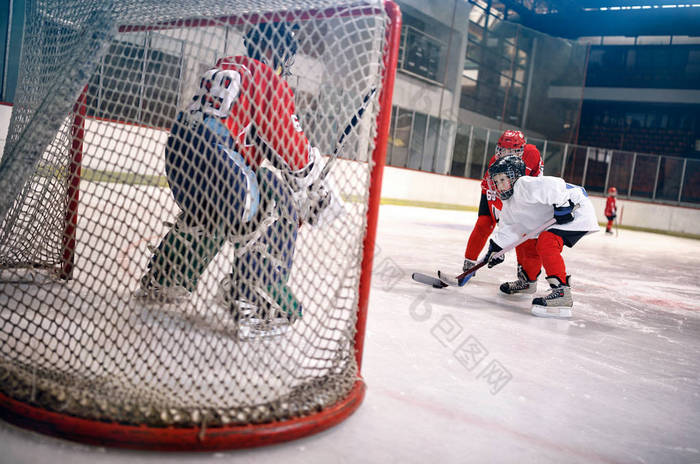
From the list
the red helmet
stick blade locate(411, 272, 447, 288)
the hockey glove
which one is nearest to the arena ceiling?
the red helmet

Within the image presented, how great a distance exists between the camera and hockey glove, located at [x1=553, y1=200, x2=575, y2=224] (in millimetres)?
2283

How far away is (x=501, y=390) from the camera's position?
1438 millimetres

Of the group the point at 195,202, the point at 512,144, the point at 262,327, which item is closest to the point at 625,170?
the point at 512,144

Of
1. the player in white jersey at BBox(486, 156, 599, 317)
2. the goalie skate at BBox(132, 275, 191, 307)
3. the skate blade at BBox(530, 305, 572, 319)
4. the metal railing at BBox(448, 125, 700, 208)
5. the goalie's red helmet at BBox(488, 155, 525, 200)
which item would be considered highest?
the metal railing at BBox(448, 125, 700, 208)

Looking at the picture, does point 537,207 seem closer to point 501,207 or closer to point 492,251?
point 492,251

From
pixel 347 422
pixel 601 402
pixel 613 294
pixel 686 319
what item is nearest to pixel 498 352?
→ pixel 601 402

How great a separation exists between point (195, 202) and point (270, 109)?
0.96 ft

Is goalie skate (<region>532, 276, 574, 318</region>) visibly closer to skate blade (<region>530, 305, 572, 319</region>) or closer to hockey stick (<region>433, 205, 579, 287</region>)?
skate blade (<region>530, 305, 572, 319</region>)

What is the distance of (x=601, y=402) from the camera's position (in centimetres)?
143

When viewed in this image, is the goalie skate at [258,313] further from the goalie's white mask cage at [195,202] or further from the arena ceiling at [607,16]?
the arena ceiling at [607,16]

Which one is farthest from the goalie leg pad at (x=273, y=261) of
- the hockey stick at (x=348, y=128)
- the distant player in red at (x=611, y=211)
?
the distant player in red at (x=611, y=211)

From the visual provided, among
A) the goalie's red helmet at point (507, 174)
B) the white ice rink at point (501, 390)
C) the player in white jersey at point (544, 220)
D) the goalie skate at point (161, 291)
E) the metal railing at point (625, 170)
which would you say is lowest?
the white ice rink at point (501, 390)

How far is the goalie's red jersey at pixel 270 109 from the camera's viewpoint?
1417mm

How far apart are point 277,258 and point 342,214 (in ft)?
0.83
